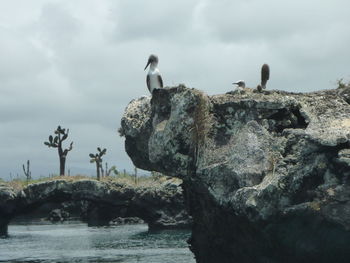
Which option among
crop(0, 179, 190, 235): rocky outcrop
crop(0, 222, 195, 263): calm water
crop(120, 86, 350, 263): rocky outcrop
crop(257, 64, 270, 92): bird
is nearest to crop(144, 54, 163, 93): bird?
crop(120, 86, 350, 263): rocky outcrop

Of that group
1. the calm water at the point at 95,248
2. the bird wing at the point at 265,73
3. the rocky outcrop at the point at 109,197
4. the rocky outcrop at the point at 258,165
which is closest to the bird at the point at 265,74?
the bird wing at the point at 265,73

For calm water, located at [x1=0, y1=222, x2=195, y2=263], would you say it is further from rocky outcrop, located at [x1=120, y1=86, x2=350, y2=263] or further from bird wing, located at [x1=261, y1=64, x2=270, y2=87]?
bird wing, located at [x1=261, y1=64, x2=270, y2=87]

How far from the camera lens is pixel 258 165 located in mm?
20359

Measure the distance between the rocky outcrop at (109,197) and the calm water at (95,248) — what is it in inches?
174

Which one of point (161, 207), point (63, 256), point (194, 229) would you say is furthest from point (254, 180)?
point (161, 207)

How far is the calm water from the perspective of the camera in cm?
3694

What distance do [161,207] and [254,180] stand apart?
45.3 meters

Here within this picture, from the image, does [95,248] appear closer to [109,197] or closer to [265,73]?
[109,197]

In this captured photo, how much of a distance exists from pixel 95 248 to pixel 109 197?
19186 millimetres

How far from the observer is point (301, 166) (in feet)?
61.5

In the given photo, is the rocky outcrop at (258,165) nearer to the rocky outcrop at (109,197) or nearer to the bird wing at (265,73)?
the bird wing at (265,73)

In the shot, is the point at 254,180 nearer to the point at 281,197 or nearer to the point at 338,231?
the point at 281,197

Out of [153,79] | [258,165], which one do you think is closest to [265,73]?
[153,79]

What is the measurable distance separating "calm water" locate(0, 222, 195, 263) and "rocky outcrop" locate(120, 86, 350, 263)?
991 cm
